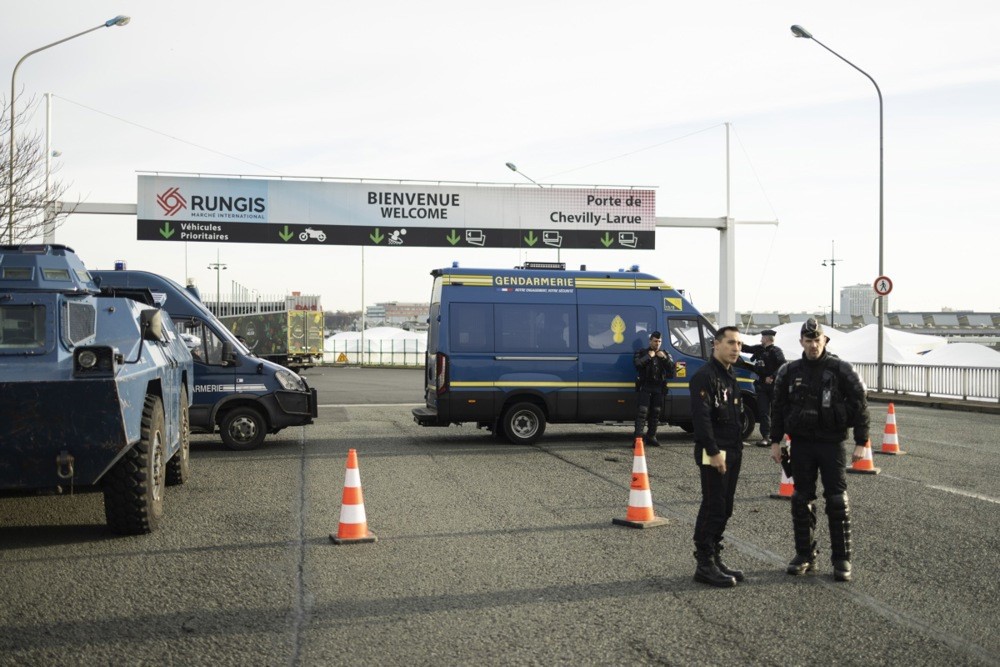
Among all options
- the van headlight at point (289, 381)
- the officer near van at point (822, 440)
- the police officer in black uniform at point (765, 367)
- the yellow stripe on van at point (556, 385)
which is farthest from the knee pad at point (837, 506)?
the van headlight at point (289, 381)

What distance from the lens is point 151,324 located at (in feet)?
27.1

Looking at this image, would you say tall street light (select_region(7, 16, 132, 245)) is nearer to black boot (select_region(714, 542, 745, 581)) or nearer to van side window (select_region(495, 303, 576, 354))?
van side window (select_region(495, 303, 576, 354))

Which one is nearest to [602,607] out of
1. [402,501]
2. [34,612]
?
[34,612]

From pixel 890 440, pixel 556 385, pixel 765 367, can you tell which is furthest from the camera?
pixel 556 385

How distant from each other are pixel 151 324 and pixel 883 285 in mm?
23981

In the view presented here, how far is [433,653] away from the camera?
204 inches

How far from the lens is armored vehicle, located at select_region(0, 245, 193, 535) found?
7391 millimetres

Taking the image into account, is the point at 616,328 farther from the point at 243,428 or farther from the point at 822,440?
the point at 822,440

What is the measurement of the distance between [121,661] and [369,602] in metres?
1.60

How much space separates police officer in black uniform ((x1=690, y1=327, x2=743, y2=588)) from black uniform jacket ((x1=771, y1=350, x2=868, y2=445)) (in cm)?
46

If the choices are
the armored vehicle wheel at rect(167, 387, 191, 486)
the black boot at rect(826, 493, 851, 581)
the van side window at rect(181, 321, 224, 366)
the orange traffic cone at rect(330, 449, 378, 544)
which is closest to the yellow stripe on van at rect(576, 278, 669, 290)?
the van side window at rect(181, 321, 224, 366)

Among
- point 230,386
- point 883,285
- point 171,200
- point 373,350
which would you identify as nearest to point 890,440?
point 230,386

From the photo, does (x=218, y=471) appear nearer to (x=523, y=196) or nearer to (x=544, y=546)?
(x=544, y=546)

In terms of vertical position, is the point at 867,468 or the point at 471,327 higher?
the point at 471,327
